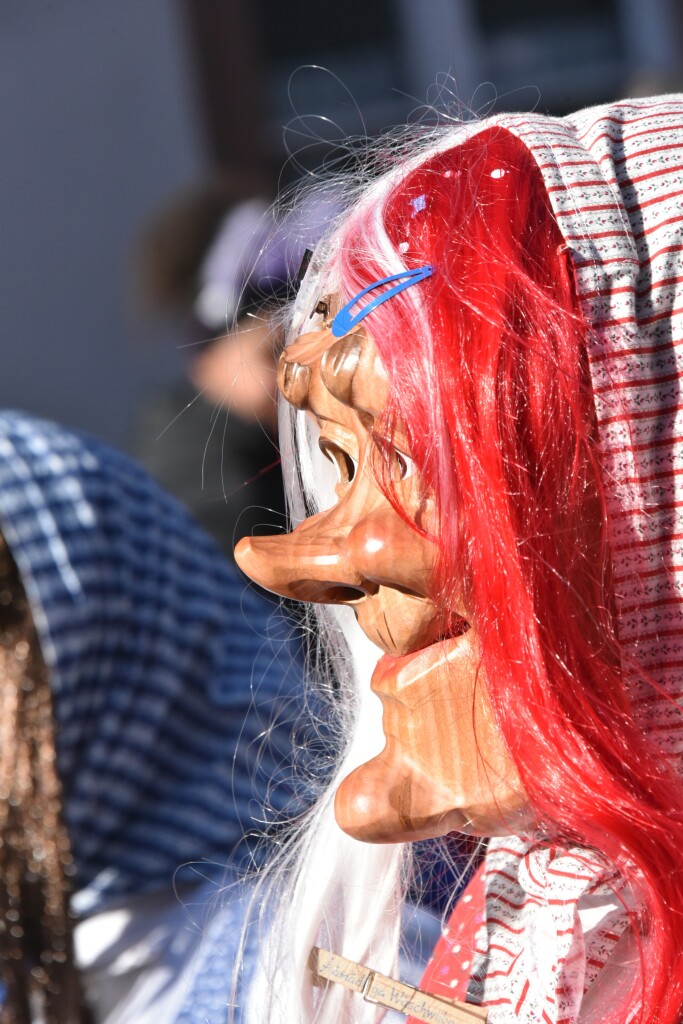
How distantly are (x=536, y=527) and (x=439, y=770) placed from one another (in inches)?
5.1

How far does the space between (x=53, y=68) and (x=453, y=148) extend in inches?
136

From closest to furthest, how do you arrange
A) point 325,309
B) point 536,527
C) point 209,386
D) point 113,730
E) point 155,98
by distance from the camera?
point 536,527 → point 325,309 → point 113,730 → point 209,386 → point 155,98

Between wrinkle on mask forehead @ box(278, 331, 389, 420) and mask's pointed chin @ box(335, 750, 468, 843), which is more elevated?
wrinkle on mask forehead @ box(278, 331, 389, 420)

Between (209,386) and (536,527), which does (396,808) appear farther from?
(209,386)

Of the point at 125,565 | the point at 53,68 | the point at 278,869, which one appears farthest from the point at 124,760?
the point at 53,68

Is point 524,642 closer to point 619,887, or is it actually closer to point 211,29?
point 619,887

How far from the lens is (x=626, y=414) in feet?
1.73

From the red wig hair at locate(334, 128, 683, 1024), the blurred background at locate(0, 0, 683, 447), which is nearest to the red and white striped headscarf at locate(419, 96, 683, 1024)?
the red wig hair at locate(334, 128, 683, 1024)

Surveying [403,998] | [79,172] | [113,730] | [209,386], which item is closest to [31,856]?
[113,730]

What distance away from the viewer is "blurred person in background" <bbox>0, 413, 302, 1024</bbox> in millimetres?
977

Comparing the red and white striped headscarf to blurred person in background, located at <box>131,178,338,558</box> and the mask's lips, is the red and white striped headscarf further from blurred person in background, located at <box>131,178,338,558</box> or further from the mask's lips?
blurred person in background, located at <box>131,178,338,558</box>

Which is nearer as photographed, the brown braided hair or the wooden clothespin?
the wooden clothespin

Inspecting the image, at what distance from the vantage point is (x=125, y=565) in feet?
3.74

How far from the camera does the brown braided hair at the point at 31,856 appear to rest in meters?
0.95
